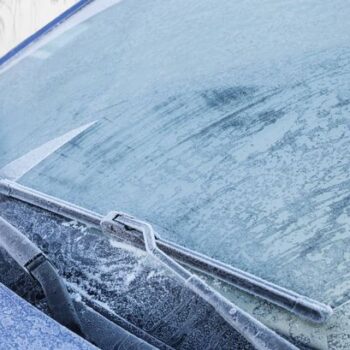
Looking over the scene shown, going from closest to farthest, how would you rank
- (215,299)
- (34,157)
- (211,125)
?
(215,299) → (211,125) → (34,157)

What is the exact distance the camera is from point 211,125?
161 centimetres

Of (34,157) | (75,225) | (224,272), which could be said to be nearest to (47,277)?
(75,225)

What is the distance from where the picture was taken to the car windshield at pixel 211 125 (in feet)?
4.17

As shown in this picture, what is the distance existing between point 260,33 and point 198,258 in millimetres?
942

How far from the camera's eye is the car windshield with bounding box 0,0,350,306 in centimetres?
127

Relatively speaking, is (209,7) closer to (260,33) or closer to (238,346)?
(260,33)

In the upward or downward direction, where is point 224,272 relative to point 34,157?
downward

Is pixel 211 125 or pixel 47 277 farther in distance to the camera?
pixel 211 125

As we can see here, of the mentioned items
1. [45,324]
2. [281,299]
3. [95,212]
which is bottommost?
[281,299]

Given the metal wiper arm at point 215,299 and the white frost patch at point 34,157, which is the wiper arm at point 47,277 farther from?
the white frost patch at point 34,157

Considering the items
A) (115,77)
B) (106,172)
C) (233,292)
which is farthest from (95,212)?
(115,77)

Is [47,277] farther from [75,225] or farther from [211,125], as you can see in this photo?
[211,125]

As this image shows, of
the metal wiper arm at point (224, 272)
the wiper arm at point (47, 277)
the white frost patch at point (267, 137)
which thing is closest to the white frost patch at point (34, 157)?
the metal wiper arm at point (224, 272)

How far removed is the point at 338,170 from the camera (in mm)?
1332
